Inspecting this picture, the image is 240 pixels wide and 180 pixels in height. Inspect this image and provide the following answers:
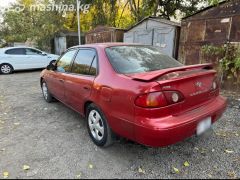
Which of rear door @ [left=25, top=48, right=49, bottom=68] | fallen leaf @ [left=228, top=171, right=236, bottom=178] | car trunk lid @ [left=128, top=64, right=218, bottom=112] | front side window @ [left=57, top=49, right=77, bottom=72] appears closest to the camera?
car trunk lid @ [left=128, top=64, right=218, bottom=112]

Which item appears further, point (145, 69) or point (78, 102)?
point (78, 102)

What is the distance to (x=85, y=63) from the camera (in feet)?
11.4

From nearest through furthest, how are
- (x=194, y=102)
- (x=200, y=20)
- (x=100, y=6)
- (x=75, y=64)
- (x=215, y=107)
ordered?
(x=194, y=102), (x=215, y=107), (x=75, y=64), (x=200, y=20), (x=100, y=6)

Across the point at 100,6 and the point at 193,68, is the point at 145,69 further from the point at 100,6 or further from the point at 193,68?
the point at 100,6

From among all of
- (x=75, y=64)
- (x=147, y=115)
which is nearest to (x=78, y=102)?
(x=75, y=64)

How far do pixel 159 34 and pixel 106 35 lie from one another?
12.9ft

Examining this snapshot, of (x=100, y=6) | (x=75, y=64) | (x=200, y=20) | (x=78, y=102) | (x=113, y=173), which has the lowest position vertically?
(x=113, y=173)

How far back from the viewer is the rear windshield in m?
2.88

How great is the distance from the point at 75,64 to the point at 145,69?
1456 mm

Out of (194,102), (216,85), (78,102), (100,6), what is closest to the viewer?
(194,102)

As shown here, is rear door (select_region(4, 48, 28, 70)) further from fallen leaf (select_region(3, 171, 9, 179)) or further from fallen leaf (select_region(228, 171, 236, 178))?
fallen leaf (select_region(228, 171, 236, 178))

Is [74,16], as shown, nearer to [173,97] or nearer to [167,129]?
[173,97]

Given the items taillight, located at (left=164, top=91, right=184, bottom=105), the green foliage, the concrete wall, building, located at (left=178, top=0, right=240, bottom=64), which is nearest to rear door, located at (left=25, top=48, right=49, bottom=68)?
the concrete wall

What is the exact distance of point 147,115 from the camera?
7.58 feet
